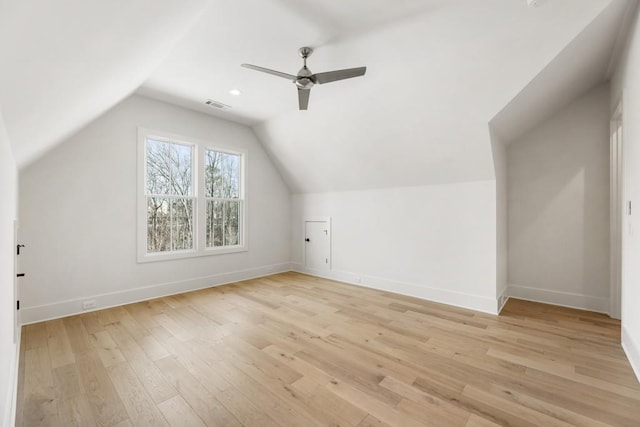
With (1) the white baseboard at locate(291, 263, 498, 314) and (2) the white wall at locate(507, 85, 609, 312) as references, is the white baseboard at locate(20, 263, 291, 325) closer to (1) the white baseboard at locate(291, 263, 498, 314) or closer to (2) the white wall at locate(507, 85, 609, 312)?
(1) the white baseboard at locate(291, 263, 498, 314)

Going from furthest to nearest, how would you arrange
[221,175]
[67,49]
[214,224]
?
[221,175] < [214,224] < [67,49]

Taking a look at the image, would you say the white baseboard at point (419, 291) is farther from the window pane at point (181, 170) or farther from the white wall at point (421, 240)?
the window pane at point (181, 170)

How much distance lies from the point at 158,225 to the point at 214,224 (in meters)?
0.86

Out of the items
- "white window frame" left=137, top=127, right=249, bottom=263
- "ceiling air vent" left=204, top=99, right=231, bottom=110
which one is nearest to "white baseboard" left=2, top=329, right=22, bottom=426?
"white window frame" left=137, top=127, right=249, bottom=263

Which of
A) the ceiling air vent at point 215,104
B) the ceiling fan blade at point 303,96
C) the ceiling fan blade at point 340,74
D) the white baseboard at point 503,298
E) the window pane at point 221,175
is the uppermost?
the ceiling air vent at point 215,104

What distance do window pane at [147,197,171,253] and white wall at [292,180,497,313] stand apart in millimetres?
2622

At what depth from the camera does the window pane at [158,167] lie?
3.95 meters

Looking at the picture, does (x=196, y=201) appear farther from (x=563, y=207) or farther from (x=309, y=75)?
(x=563, y=207)

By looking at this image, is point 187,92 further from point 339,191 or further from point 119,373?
point 119,373

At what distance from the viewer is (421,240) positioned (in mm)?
3902

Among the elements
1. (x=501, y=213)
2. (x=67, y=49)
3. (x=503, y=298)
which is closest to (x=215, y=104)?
(x=67, y=49)

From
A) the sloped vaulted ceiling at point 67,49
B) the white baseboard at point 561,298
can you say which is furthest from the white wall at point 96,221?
the white baseboard at point 561,298

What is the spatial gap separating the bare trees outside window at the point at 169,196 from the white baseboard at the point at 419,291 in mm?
2517

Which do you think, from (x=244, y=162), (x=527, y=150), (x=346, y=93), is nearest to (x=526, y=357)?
(x=527, y=150)
